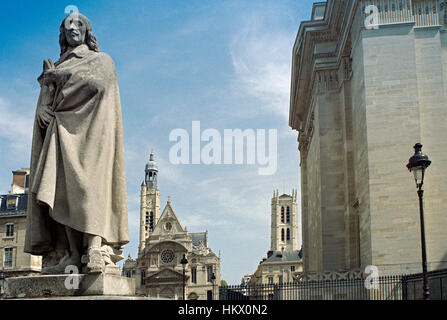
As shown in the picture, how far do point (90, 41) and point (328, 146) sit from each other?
27.0 m

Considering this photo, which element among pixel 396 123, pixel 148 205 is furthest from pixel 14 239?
pixel 148 205

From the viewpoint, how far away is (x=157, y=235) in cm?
13250

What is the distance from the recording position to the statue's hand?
5.95m

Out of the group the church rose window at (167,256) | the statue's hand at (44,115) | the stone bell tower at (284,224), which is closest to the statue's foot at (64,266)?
the statue's hand at (44,115)

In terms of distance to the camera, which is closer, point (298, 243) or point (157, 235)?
point (157, 235)

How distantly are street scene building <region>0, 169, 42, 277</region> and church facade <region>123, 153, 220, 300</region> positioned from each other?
55060 millimetres

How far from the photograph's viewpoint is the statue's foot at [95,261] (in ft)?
17.5

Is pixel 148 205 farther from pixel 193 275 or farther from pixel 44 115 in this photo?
pixel 44 115

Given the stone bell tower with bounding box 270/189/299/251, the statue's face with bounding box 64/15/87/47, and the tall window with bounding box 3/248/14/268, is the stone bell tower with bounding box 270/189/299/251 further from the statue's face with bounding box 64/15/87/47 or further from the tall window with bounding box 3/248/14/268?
the statue's face with bounding box 64/15/87/47

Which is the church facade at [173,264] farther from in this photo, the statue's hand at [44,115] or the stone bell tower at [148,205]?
→ the statue's hand at [44,115]

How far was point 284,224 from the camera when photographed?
7047 inches

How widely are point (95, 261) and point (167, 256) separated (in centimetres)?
12363
